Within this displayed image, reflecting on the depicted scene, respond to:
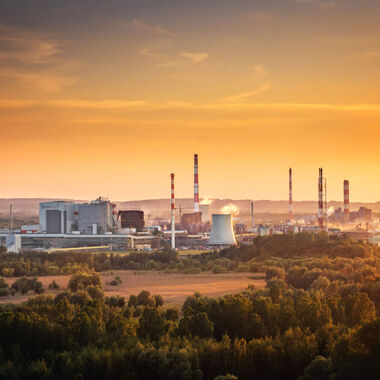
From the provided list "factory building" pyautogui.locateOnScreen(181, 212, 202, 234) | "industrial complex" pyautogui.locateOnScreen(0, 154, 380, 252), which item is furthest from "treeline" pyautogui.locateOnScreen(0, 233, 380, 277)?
"factory building" pyautogui.locateOnScreen(181, 212, 202, 234)

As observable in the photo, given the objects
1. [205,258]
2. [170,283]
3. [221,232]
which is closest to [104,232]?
[221,232]

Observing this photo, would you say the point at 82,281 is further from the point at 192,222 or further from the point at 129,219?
the point at 192,222

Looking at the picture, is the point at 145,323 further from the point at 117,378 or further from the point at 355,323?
the point at 355,323

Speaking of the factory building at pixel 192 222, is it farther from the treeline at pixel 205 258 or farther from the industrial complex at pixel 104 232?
the treeline at pixel 205 258

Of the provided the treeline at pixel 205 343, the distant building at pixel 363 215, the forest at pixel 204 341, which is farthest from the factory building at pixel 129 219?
the treeline at pixel 205 343

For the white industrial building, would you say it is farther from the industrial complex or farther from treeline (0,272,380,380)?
treeline (0,272,380,380)

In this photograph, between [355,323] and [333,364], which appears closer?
[333,364]

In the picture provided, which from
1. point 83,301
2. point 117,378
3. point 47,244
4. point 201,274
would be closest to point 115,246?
point 47,244
